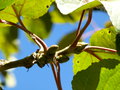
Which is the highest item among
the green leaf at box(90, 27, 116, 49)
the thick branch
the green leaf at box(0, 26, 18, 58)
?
the thick branch

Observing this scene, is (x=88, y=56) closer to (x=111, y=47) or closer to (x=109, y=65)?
(x=111, y=47)

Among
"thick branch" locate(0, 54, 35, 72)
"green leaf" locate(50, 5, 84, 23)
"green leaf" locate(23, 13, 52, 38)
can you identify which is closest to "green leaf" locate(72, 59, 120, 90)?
A: "thick branch" locate(0, 54, 35, 72)

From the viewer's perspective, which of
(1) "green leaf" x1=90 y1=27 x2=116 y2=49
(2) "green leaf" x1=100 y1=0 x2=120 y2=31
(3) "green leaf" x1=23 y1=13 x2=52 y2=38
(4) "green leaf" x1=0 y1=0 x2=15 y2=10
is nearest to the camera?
(2) "green leaf" x1=100 y1=0 x2=120 y2=31

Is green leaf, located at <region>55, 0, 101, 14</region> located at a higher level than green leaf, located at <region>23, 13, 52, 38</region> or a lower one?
higher

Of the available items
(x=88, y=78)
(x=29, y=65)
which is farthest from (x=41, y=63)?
(x=88, y=78)

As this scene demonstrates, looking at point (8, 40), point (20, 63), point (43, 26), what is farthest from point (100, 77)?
point (8, 40)

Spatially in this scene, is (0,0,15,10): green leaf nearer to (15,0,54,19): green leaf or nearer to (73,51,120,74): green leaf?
(15,0,54,19): green leaf
